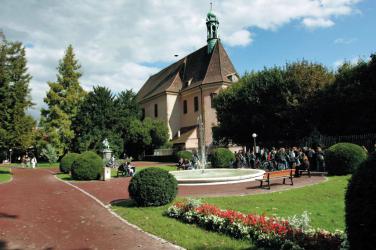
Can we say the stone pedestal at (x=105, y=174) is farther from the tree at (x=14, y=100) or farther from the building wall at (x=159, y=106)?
the building wall at (x=159, y=106)

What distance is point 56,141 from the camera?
53.4 m

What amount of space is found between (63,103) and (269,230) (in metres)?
52.0

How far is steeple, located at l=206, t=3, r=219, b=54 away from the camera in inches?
2211

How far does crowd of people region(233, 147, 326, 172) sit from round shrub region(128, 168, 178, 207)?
9.75m

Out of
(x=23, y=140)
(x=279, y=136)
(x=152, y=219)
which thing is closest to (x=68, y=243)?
(x=152, y=219)

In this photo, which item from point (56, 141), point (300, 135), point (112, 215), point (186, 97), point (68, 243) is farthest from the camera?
point (186, 97)

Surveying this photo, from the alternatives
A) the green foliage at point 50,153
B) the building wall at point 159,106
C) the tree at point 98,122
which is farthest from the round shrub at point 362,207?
the building wall at point 159,106

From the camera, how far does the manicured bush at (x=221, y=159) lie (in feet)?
101

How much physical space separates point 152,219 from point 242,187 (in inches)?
293

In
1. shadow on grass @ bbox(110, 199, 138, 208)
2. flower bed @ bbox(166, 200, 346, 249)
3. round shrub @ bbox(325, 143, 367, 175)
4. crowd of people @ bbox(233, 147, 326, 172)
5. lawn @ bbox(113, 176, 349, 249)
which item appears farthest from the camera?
crowd of people @ bbox(233, 147, 326, 172)

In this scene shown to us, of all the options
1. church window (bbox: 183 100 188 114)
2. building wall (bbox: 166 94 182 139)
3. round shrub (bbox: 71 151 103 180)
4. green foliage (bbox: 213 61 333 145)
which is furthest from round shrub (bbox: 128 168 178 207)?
building wall (bbox: 166 94 182 139)

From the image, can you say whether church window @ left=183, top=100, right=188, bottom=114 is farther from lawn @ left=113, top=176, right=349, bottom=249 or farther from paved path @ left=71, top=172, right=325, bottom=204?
lawn @ left=113, top=176, right=349, bottom=249

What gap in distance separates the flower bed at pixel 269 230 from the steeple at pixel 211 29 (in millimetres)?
48511

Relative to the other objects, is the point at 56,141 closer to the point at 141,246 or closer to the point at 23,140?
the point at 23,140
